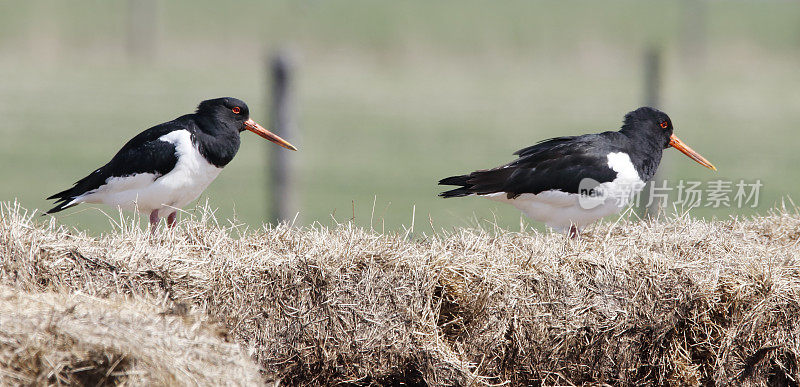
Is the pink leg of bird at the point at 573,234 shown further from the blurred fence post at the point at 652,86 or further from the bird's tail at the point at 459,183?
the blurred fence post at the point at 652,86

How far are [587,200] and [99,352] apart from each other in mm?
3814

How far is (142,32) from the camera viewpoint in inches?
1265

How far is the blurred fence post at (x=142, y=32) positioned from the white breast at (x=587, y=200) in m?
26.1

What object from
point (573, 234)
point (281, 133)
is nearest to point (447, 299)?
point (573, 234)

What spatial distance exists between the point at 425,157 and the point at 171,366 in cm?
1504

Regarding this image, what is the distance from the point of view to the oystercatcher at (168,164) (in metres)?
5.96

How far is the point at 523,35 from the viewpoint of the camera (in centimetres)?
3984

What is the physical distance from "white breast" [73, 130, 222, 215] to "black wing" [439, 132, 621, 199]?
173cm

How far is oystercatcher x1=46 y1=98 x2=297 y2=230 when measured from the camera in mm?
5965

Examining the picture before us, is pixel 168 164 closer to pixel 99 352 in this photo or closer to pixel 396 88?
pixel 99 352

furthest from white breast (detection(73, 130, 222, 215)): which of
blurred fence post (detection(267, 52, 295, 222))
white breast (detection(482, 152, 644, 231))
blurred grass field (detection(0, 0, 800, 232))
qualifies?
white breast (detection(482, 152, 644, 231))

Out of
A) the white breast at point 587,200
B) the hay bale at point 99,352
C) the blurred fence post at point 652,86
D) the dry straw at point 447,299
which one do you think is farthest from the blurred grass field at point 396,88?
the hay bale at point 99,352

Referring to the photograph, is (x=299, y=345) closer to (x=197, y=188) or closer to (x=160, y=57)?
(x=197, y=188)

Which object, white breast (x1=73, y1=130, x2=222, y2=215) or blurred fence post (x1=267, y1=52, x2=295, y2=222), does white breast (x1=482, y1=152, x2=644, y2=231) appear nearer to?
white breast (x1=73, y1=130, x2=222, y2=215)
